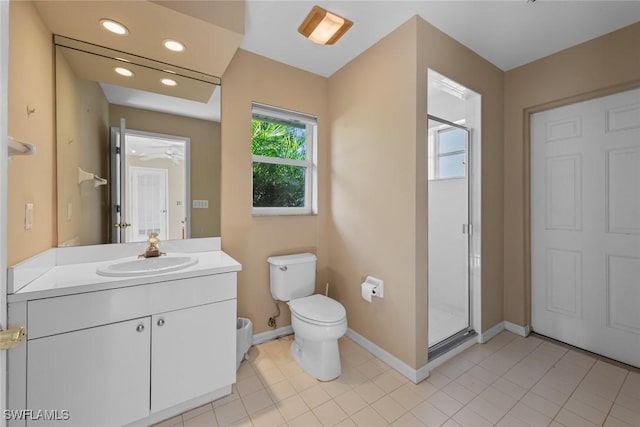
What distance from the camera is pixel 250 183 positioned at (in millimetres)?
2234

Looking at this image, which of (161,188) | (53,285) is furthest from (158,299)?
(161,188)

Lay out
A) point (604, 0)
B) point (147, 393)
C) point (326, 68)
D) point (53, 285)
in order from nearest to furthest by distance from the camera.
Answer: point (53, 285), point (147, 393), point (604, 0), point (326, 68)

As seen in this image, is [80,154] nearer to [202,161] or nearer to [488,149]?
[202,161]

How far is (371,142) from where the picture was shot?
213 centimetres

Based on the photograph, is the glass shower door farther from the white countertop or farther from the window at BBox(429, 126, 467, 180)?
the white countertop

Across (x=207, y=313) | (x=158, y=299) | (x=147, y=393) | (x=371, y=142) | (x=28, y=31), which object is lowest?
(x=147, y=393)

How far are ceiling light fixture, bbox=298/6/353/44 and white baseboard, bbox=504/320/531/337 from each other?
9.39 feet

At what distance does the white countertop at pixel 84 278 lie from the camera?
1.16 meters

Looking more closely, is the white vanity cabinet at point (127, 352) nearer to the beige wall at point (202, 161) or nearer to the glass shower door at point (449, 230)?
the beige wall at point (202, 161)

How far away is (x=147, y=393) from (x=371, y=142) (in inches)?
83.6

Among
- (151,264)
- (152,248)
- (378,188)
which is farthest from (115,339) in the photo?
(378,188)

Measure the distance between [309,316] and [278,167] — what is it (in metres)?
1.34

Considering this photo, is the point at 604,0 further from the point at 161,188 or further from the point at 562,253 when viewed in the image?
the point at 161,188

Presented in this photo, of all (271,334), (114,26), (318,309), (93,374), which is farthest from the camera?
(271,334)
